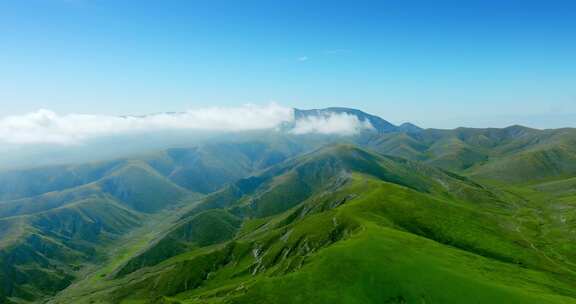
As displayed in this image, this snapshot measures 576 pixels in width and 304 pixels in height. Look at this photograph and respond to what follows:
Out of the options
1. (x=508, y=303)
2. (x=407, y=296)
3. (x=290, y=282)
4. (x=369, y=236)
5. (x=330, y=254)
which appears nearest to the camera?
(x=508, y=303)

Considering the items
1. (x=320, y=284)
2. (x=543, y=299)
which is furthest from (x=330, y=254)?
(x=543, y=299)

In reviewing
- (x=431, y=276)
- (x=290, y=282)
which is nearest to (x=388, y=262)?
(x=431, y=276)

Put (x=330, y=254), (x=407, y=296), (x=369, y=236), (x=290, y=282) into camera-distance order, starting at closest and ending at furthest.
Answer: (x=407, y=296), (x=290, y=282), (x=330, y=254), (x=369, y=236)

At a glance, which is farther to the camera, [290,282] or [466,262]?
[466,262]

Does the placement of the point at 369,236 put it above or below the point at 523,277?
above

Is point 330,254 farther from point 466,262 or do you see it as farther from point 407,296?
point 466,262

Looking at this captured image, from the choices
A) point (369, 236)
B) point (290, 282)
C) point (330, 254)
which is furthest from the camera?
point (369, 236)

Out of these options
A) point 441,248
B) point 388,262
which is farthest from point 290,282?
point 441,248

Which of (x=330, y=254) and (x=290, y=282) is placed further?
(x=330, y=254)

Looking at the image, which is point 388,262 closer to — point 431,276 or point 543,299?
point 431,276

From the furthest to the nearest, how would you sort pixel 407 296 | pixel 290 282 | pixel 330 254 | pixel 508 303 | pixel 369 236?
pixel 369 236 < pixel 330 254 < pixel 290 282 < pixel 407 296 < pixel 508 303
